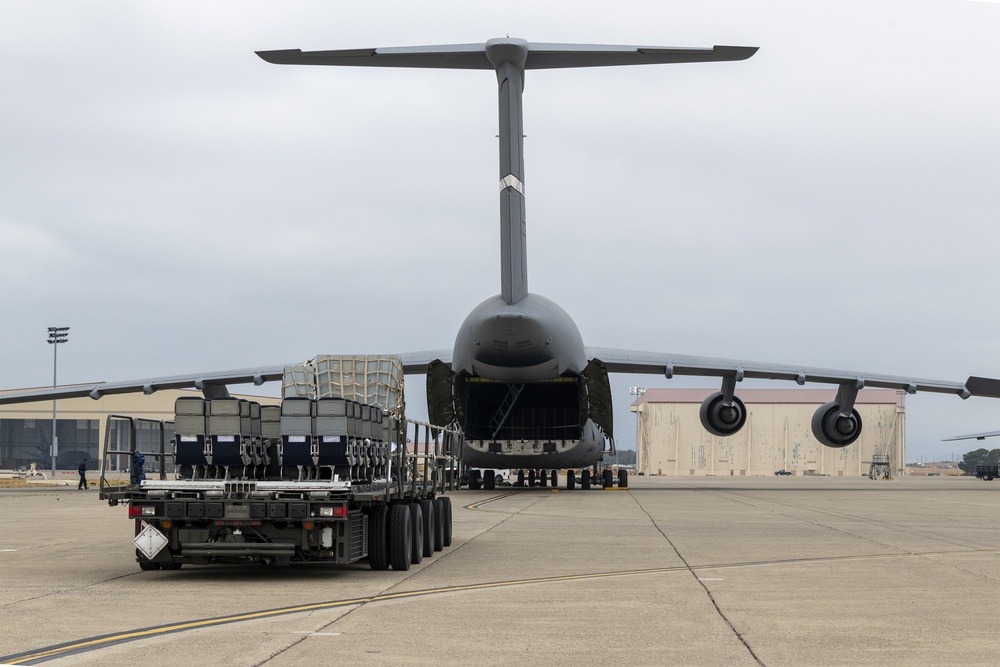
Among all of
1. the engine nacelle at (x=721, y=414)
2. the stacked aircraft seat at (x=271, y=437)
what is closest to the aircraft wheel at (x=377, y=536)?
the stacked aircraft seat at (x=271, y=437)

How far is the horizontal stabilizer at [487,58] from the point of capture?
2548 cm

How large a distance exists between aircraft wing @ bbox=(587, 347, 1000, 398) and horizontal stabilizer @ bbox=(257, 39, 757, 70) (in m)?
11.5

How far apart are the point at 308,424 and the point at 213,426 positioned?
992mm

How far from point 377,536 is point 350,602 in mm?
2691

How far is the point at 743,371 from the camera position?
38.8m

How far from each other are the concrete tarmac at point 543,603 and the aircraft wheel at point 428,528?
0.53 feet

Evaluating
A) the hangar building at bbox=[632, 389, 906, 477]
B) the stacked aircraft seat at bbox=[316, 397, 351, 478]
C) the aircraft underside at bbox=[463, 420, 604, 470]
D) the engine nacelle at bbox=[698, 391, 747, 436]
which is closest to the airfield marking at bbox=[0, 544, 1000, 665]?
the stacked aircraft seat at bbox=[316, 397, 351, 478]

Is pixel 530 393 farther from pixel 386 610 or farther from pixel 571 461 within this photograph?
pixel 386 610

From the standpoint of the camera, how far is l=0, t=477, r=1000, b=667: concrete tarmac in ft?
26.7

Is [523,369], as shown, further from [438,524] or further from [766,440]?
[766,440]

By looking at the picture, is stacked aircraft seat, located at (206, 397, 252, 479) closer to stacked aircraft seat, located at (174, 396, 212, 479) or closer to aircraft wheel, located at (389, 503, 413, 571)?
stacked aircraft seat, located at (174, 396, 212, 479)

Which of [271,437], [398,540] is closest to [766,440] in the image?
[398,540]

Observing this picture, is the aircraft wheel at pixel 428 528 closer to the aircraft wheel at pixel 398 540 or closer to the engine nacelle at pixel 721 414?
the aircraft wheel at pixel 398 540

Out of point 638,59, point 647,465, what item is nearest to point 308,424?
point 638,59
